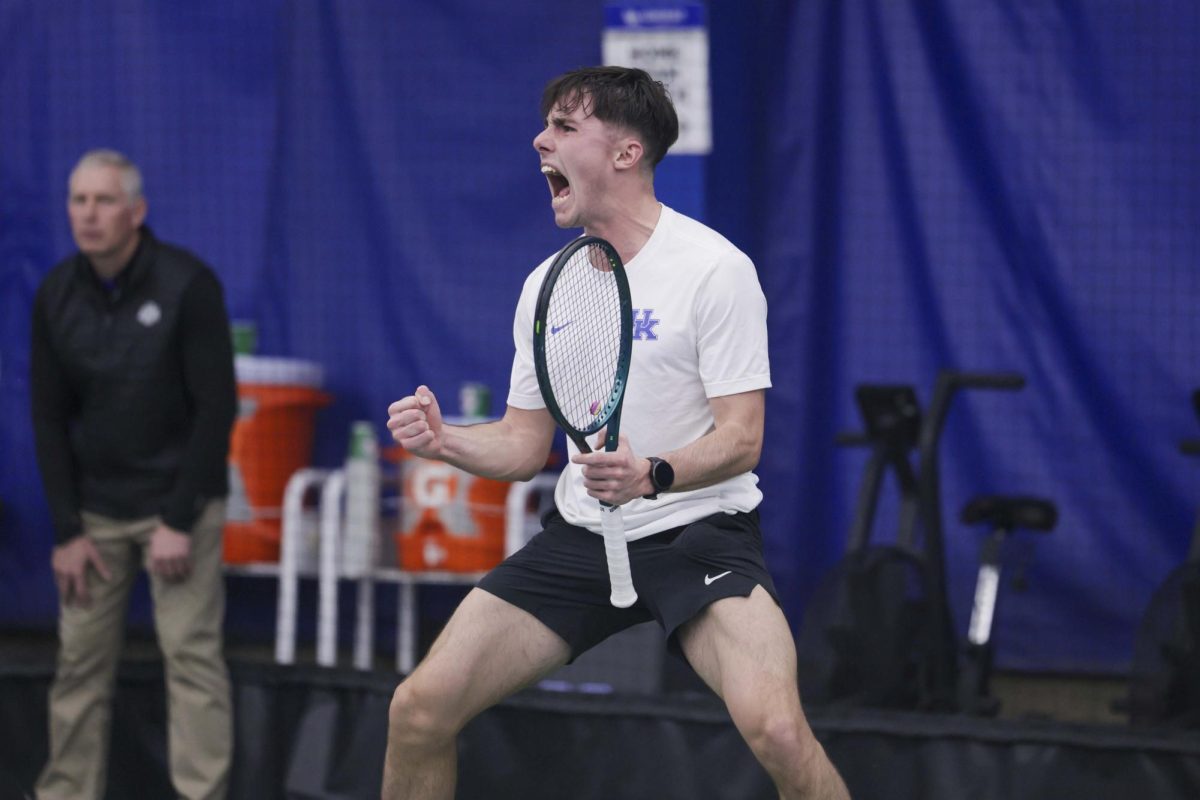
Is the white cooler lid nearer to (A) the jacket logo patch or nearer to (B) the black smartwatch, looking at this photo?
(A) the jacket logo patch

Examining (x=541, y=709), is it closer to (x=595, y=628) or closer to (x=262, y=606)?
(x=595, y=628)

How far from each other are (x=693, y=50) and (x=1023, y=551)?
1793 millimetres

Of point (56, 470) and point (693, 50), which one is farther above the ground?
point (693, 50)

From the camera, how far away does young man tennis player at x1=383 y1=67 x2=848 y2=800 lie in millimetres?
3281

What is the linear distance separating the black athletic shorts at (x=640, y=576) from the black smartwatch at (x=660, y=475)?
328 mm

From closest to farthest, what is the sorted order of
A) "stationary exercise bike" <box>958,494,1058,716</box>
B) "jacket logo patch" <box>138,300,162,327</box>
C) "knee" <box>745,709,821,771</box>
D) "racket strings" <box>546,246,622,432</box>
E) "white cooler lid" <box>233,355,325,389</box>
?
"knee" <box>745,709,821,771</box>, "racket strings" <box>546,246,622,432</box>, "jacket logo patch" <box>138,300,162,327</box>, "stationary exercise bike" <box>958,494,1058,716</box>, "white cooler lid" <box>233,355,325,389</box>

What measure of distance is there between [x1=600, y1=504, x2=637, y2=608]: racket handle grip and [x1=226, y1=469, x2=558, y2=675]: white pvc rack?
204 centimetres

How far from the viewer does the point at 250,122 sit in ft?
19.5

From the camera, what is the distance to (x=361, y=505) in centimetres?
548

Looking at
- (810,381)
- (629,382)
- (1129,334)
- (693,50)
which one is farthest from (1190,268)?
(629,382)

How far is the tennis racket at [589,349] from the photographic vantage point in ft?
10.3

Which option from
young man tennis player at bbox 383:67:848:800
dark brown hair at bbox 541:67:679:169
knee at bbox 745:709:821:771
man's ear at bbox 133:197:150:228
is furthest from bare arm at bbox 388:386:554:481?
man's ear at bbox 133:197:150:228

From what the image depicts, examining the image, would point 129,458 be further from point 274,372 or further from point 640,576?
point 640,576

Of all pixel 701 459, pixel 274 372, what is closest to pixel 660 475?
pixel 701 459
